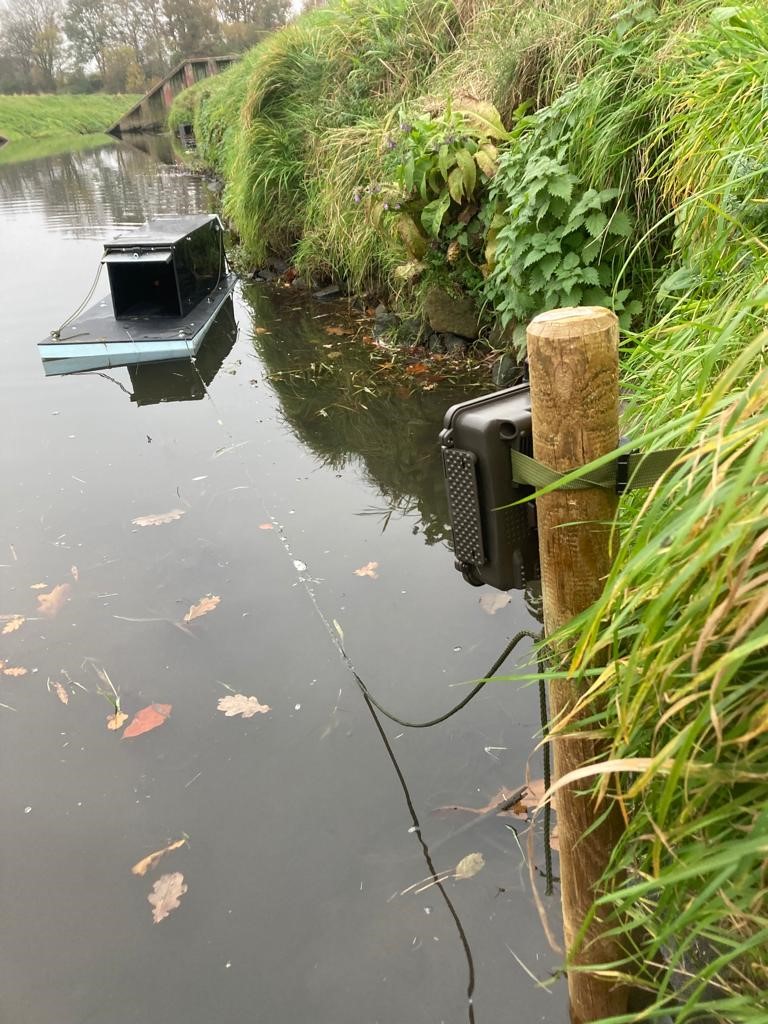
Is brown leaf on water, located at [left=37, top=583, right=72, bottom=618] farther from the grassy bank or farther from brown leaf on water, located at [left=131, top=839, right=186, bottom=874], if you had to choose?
the grassy bank

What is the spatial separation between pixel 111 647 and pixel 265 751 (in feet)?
3.60

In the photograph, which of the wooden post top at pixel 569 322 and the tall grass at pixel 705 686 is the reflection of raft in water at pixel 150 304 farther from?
the tall grass at pixel 705 686

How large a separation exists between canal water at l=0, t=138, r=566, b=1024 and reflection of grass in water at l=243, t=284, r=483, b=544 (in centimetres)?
4

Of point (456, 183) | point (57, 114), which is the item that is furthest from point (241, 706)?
point (57, 114)

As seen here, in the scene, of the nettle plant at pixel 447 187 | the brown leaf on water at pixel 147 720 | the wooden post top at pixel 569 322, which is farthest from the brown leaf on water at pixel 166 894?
the nettle plant at pixel 447 187

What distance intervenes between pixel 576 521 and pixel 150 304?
823 cm

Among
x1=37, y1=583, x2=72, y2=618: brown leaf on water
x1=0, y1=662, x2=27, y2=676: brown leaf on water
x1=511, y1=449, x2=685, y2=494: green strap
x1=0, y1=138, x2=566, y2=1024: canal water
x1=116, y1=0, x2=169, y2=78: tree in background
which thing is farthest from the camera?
x1=116, y1=0, x2=169, y2=78: tree in background

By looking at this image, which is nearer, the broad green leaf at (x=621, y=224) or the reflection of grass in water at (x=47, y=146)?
the broad green leaf at (x=621, y=224)

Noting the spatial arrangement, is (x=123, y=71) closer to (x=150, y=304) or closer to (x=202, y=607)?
(x=150, y=304)

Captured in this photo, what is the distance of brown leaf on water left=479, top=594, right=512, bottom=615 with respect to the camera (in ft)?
12.3

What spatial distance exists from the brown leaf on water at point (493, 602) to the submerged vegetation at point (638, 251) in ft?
4.15

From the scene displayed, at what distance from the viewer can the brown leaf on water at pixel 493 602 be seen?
3.76 m

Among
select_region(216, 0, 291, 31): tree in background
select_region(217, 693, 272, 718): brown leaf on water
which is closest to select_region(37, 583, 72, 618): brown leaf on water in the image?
select_region(217, 693, 272, 718): brown leaf on water

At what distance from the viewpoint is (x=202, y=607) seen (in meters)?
3.96
